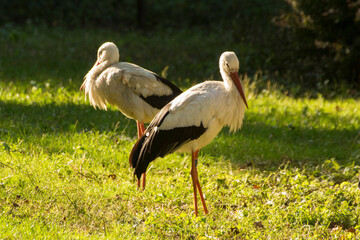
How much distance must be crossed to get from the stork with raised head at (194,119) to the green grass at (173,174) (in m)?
0.40

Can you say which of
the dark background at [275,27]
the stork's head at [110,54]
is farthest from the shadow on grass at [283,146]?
the dark background at [275,27]

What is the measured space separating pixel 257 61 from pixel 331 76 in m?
1.52

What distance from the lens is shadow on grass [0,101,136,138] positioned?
21.0 ft

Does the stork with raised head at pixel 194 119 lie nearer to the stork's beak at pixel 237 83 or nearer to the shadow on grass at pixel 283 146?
the stork's beak at pixel 237 83

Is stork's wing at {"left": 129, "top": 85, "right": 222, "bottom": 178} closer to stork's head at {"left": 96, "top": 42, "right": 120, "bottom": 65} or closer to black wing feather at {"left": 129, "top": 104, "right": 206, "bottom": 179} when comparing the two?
black wing feather at {"left": 129, "top": 104, "right": 206, "bottom": 179}

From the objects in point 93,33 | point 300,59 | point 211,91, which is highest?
point 211,91

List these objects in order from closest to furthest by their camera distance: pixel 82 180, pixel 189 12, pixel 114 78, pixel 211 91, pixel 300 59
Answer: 1. pixel 211 91
2. pixel 82 180
3. pixel 114 78
4. pixel 300 59
5. pixel 189 12

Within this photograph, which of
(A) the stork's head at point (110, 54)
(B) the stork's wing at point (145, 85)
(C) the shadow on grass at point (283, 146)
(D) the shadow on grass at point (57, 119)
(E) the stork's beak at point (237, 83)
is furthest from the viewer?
(D) the shadow on grass at point (57, 119)

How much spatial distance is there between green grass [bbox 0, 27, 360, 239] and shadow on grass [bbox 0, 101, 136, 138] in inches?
0.6

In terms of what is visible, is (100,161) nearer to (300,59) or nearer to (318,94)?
(318,94)

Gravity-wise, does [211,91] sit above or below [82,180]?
above

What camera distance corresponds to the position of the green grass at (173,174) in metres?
4.33

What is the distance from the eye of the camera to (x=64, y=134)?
6.30 metres

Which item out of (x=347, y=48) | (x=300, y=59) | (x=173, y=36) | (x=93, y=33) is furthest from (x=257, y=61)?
(x=93, y=33)
